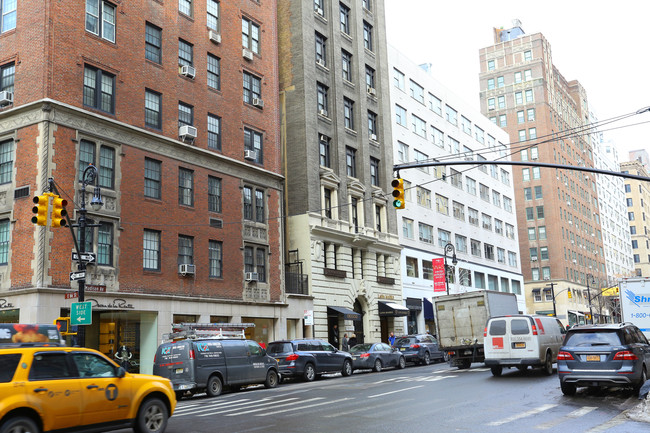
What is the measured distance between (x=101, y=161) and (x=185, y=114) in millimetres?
5980

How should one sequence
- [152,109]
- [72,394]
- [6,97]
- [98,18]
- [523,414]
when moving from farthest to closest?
[152,109] → [98,18] → [6,97] → [523,414] → [72,394]

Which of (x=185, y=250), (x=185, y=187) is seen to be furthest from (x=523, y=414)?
(x=185, y=187)

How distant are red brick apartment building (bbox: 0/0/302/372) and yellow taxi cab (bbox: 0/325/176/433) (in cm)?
1194

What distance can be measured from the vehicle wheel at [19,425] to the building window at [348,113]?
36.6 m

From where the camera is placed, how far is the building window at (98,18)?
2736cm

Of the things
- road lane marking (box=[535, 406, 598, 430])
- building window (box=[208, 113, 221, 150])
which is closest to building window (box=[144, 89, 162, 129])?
building window (box=[208, 113, 221, 150])

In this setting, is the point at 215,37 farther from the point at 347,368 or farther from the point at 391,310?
the point at 391,310

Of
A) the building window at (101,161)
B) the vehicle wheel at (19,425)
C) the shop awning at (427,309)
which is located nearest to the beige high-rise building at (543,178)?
the shop awning at (427,309)

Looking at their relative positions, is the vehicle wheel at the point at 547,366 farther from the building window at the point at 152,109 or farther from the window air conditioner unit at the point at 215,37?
the window air conditioner unit at the point at 215,37

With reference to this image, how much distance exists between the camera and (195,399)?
21203 millimetres

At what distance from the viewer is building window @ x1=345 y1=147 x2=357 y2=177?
146 ft

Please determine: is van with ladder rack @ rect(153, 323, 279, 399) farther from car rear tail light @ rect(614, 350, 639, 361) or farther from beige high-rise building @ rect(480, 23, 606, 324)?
beige high-rise building @ rect(480, 23, 606, 324)

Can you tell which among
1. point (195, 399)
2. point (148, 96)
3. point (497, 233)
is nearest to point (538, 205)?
point (497, 233)

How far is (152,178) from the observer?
29.5m
